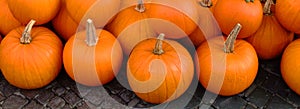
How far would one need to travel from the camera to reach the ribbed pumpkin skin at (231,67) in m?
2.25

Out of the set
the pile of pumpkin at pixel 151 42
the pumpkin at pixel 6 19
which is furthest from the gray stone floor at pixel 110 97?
the pumpkin at pixel 6 19

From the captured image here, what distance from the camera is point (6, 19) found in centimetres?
252

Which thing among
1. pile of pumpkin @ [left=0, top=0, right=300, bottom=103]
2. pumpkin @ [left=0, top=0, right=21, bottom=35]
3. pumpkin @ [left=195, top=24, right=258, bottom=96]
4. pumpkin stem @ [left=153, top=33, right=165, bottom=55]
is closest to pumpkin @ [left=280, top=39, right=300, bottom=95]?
pile of pumpkin @ [left=0, top=0, right=300, bottom=103]

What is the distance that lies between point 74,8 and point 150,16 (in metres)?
0.44

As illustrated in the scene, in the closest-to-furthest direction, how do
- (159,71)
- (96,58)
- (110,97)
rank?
(159,71) < (96,58) < (110,97)

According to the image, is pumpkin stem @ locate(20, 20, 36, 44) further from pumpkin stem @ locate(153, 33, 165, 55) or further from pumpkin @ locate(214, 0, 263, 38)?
pumpkin @ locate(214, 0, 263, 38)

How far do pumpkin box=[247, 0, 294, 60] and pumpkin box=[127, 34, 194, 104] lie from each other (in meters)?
0.51

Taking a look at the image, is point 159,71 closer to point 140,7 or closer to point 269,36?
point 140,7

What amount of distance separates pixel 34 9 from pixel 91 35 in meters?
0.40

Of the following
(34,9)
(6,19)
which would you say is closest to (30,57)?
(34,9)

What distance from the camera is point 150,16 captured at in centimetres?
239

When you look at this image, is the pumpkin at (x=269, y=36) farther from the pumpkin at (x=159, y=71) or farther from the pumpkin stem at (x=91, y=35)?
the pumpkin stem at (x=91, y=35)

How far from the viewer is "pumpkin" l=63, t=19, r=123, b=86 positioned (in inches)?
89.0

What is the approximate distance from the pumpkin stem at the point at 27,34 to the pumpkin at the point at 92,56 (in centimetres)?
21
